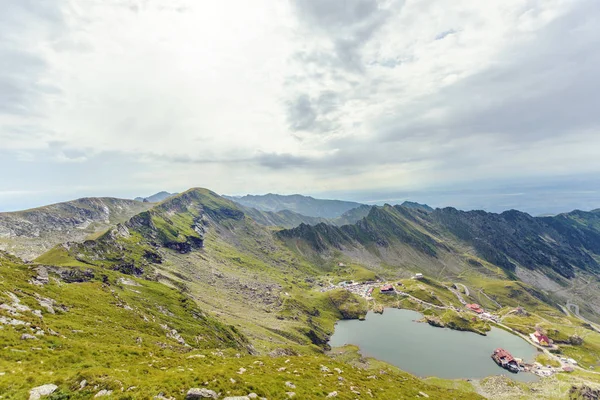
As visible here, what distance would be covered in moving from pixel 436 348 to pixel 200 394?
177184mm

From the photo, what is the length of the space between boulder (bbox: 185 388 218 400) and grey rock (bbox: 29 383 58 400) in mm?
10892

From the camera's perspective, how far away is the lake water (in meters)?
132

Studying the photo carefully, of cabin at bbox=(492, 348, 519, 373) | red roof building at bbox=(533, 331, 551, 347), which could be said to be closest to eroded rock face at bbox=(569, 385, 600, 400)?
cabin at bbox=(492, 348, 519, 373)

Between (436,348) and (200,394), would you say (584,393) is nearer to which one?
(436,348)

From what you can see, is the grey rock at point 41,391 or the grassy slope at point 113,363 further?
the grassy slope at point 113,363

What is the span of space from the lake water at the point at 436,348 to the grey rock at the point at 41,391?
142 metres

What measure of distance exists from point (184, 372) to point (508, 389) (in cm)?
13538

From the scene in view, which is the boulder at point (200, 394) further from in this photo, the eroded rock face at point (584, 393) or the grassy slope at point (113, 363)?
the eroded rock face at point (584, 393)

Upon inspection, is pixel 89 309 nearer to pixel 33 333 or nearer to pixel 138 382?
pixel 33 333

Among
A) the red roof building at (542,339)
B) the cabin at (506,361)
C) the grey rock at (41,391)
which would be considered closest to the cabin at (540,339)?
the red roof building at (542,339)

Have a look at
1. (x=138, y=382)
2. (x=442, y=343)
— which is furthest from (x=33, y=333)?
(x=442, y=343)

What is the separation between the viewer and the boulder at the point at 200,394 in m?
24.7

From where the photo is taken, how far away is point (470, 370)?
5246 inches

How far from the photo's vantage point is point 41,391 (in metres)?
22.3
